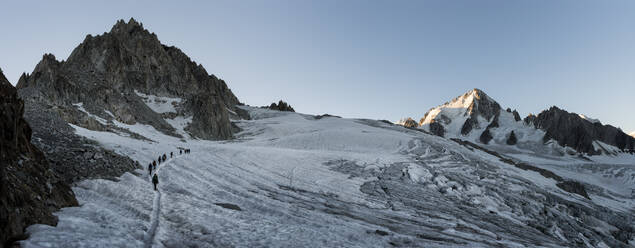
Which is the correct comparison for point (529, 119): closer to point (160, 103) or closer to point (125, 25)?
point (160, 103)

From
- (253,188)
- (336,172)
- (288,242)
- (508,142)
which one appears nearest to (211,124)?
(336,172)

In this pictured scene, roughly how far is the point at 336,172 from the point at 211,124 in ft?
189

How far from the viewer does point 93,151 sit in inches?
919

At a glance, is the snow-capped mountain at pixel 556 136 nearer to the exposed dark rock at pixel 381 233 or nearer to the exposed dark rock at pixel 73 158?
the exposed dark rock at pixel 381 233

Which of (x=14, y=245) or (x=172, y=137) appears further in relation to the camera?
(x=172, y=137)

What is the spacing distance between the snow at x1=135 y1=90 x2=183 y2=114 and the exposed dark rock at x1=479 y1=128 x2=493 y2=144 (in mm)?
161418

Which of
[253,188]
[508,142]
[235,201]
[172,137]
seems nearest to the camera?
[235,201]

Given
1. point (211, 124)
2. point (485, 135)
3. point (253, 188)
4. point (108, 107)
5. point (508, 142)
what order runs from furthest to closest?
point (485, 135)
point (508, 142)
point (211, 124)
point (108, 107)
point (253, 188)

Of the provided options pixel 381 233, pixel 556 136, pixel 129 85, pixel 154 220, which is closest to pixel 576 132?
pixel 556 136

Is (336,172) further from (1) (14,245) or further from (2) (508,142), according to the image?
(2) (508,142)

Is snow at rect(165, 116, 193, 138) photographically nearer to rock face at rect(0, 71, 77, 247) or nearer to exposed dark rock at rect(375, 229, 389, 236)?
rock face at rect(0, 71, 77, 247)

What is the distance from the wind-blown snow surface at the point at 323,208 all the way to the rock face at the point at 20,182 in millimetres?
648

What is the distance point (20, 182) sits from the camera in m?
11.0

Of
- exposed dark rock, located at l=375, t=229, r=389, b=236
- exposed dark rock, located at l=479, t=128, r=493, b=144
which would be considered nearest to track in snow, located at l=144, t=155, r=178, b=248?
exposed dark rock, located at l=375, t=229, r=389, b=236
